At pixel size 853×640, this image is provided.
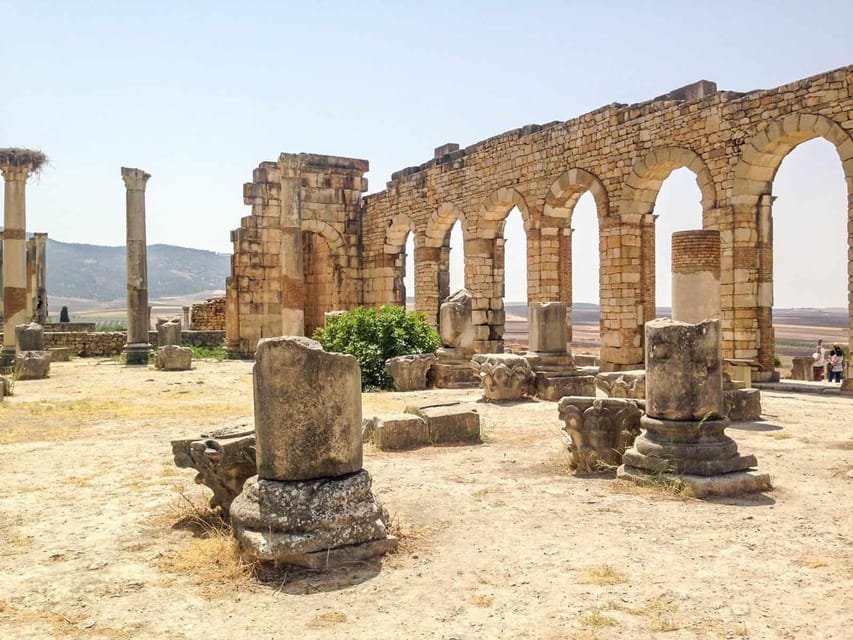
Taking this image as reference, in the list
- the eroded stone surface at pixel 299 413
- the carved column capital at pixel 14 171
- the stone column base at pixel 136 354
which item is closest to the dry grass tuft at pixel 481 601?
the eroded stone surface at pixel 299 413

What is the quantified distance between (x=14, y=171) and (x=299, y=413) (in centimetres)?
1830

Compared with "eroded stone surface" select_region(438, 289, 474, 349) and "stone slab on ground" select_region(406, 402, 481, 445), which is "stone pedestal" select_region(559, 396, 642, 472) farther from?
"eroded stone surface" select_region(438, 289, 474, 349)

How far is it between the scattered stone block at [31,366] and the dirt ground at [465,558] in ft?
29.4

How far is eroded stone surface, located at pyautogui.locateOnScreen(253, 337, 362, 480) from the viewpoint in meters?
4.25

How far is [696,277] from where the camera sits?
8.95 m

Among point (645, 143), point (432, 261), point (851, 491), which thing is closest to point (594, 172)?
point (645, 143)

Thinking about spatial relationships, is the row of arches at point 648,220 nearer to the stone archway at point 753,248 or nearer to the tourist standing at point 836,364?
the stone archway at point 753,248

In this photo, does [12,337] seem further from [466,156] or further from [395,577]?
[395,577]

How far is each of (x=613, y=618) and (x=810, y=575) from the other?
120 cm

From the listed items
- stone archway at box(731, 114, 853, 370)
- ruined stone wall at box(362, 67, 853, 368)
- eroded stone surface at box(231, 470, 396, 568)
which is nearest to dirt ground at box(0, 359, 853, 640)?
eroded stone surface at box(231, 470, 396, 568)

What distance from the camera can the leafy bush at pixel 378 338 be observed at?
13.0 m

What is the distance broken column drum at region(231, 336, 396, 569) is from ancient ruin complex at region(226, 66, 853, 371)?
352 inches

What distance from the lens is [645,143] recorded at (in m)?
13.7

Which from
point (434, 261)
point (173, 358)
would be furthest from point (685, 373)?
point (434, 261)
